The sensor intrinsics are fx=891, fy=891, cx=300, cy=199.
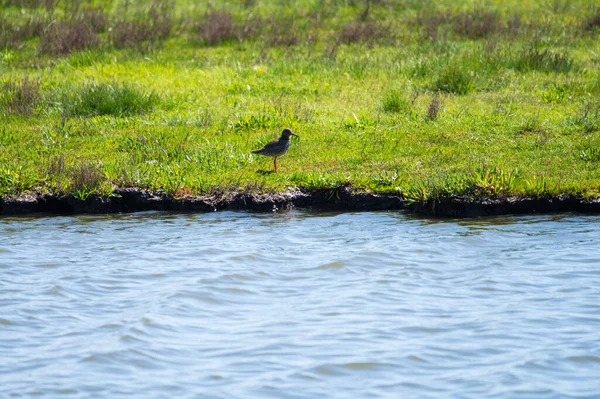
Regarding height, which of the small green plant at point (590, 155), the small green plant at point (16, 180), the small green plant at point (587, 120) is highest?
the small green plant at point (587, 120)

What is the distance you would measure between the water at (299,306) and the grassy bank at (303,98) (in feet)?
2.98

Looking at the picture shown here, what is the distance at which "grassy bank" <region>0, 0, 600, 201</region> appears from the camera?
35.5ft

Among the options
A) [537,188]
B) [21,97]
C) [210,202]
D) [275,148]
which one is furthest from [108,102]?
[537,188]

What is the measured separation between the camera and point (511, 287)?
25.5 ft

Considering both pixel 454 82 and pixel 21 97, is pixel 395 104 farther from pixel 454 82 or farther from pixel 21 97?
pixel 21 97

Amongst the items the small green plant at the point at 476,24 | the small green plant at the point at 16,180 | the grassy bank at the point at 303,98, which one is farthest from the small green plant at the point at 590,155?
the small green plant at the point at 476,24

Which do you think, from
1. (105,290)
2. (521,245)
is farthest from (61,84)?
(521,245)

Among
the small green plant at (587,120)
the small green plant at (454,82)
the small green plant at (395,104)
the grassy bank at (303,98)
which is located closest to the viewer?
the grassy bank at (303,98)

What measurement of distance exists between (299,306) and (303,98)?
7.71 metres

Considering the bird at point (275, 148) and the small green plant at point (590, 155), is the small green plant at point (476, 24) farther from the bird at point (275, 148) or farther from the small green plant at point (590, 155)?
the bird at point (275, 148)

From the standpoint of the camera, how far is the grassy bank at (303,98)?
10820mm

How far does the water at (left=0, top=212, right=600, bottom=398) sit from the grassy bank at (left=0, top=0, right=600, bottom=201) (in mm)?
907

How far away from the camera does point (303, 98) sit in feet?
48.0

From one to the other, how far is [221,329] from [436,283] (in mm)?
2103
